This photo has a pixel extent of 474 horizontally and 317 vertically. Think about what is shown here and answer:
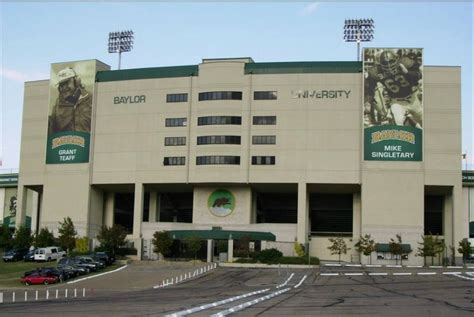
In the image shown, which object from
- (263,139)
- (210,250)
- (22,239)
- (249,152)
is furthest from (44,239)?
(263,139)

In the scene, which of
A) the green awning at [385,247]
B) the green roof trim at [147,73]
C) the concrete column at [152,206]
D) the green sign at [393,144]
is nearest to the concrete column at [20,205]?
the concrete column at [152,206]

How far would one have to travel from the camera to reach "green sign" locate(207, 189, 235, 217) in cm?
10006

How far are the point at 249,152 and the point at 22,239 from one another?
35603 millimetres

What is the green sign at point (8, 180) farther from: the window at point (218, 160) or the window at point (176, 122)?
the window at point (218, 160)

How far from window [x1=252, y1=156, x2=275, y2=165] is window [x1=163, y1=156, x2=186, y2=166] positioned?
10017 millimetres

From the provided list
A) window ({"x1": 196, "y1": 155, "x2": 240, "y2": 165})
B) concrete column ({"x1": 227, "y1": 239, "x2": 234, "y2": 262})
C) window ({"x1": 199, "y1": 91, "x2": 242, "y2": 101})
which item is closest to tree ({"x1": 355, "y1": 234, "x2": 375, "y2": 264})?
concrete column ({"x1": 227, "y1": 239, "x2": 234, "y2": 262})

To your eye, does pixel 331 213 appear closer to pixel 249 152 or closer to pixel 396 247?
pixel 249 152

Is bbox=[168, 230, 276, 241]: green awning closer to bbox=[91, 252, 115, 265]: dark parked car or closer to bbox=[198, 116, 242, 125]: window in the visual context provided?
bbox=[91, 252, 115, 265]: dark parked car

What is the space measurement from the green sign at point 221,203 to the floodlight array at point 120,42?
31945 mm

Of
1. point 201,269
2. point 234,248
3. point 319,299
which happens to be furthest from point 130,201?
point 319,299

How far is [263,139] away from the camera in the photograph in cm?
9781

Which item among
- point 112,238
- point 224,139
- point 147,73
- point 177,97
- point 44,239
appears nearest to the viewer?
point 112,238

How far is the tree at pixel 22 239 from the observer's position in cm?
10293

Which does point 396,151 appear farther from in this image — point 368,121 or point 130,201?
point 130,201
